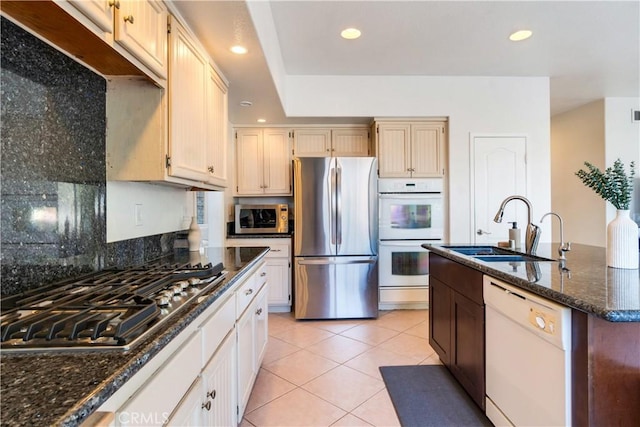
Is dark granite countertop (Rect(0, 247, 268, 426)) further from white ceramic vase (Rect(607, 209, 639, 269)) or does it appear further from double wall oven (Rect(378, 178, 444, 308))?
double wall oven (Rect(378, 178, 444, 308))

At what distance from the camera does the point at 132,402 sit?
695 millimetres

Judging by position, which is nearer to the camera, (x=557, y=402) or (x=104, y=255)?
(x=557, y=402)

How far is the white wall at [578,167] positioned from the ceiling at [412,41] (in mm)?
821

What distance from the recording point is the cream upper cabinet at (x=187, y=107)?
161 centimetres

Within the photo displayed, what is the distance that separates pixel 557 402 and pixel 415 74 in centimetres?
336

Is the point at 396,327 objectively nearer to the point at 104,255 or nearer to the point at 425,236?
the point at 425,236

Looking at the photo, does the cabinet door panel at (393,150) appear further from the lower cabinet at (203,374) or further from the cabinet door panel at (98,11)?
the cabinet door panel at (98,11)

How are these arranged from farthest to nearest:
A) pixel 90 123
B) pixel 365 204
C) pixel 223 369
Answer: pixel 365 204, pixel 90 123, pixel 223 369

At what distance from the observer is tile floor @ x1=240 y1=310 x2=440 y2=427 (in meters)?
1.87

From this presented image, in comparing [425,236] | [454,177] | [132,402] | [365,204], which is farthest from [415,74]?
[132,402]

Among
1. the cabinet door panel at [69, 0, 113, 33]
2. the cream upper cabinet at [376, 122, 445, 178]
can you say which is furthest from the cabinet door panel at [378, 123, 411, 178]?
the cabinet door panel at [69, 0, 113, 33]

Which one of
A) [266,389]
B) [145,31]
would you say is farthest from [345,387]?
Result: [145,31]

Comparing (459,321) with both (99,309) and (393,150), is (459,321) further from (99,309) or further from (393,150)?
(393,150)

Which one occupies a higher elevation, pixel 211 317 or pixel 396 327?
pixel 211 317
